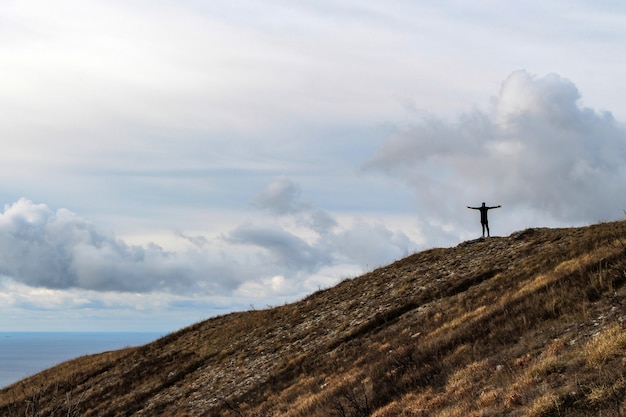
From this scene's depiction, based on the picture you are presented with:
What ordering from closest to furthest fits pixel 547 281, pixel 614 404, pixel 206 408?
pixel 614 404, pixel 547 281, pixel 206 408

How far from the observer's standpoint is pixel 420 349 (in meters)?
22.8

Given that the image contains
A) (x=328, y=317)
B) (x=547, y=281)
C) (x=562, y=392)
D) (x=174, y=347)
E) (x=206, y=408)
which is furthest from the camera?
(x=174, y=347)

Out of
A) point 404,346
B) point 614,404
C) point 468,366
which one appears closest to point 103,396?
point 404,346

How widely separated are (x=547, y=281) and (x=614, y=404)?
1371 centimetres

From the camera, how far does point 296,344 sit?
35.4 m

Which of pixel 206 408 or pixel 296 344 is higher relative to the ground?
pixel 296 344

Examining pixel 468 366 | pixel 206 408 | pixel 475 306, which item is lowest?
pixel 206 408

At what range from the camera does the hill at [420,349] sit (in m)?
14.3

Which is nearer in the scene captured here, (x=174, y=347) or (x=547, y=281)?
(x=547, y=281)

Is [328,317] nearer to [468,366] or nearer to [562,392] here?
[468,366]

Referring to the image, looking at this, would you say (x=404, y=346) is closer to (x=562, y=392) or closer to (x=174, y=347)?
(x=562, y=392)

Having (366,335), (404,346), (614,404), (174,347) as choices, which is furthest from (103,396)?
(614,404)

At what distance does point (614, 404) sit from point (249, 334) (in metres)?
34.1

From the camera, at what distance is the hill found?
14.3 meters
